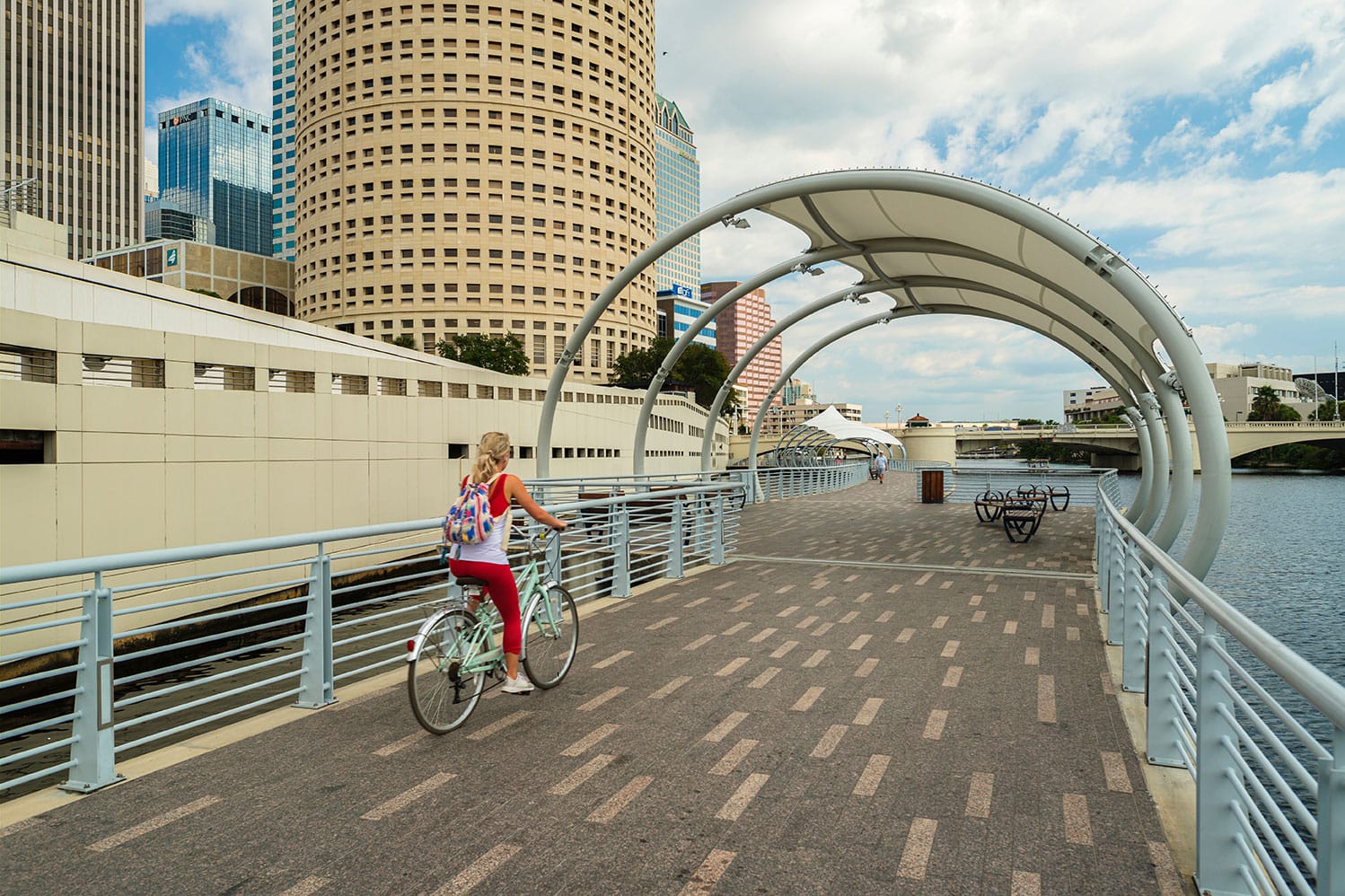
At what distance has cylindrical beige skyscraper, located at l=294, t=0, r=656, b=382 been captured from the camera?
274 feet

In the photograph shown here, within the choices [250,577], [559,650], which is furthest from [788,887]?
[250,577]

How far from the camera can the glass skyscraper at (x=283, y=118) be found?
5502 inches

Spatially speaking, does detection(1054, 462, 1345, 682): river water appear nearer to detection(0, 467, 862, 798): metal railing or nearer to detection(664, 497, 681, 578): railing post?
detection(664, 497, 681, 578): railing post

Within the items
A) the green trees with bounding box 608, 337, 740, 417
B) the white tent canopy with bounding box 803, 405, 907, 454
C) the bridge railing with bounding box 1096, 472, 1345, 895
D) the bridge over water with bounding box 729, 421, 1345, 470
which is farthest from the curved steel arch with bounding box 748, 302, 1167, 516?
the green trees with bounding box 608, 337, 740, 417

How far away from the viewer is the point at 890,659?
6.52 m

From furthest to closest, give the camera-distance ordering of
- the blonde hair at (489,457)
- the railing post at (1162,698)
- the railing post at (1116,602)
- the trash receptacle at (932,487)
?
the trash receptacle at (932,487) → the railing post at (1116,602) → the blonde hair at (489,457) → the railing post at (1162,698)

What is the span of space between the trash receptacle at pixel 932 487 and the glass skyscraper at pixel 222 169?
615 feet

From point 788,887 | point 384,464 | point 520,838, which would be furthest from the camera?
point 384,464

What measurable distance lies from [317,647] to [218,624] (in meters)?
13.3

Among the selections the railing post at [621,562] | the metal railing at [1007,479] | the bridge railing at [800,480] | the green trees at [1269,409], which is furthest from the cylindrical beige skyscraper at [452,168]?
the railing post at [621,562]

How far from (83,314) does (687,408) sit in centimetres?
5397

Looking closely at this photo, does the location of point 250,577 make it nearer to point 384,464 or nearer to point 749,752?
point 384,464

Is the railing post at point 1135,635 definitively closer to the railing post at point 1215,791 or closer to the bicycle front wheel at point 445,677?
the railing post at point 1215,791

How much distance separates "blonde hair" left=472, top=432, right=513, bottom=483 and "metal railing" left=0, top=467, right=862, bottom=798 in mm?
621
